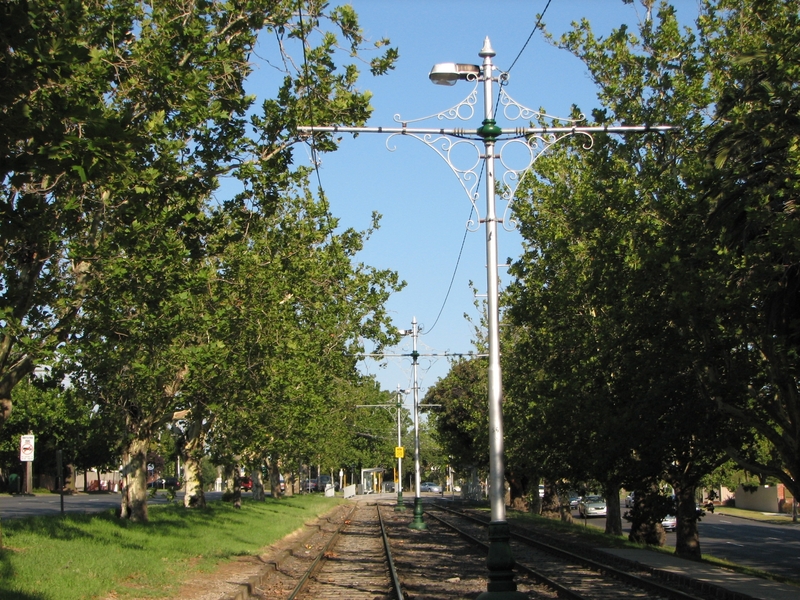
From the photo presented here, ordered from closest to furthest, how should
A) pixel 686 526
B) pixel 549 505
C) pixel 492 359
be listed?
pixel 492 359, pixel 686 526, pixel 549 505

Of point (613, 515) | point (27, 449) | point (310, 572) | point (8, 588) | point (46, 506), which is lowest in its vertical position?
point (46, 506)

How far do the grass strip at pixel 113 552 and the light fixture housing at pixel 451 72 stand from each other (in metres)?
8.72

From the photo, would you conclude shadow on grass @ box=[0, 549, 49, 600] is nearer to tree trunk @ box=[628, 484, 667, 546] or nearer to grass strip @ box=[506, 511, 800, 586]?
grass strip @ box=[506, 511, 800, 586]

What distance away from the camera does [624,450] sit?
2517 centimetres

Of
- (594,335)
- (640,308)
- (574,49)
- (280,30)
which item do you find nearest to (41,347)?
(280,30)

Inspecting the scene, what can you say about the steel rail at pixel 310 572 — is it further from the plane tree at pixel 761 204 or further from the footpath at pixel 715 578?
the plane tree at pixel 761 204

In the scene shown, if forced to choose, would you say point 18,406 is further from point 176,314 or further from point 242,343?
point 176,314

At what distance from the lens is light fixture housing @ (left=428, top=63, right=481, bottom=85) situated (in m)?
12.6

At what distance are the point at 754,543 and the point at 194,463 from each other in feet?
79.5

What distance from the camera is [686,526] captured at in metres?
26.6

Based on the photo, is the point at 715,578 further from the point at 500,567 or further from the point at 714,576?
the point at 500,567

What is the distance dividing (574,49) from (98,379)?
14.8 m

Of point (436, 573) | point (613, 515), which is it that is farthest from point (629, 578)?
point (613, 515)

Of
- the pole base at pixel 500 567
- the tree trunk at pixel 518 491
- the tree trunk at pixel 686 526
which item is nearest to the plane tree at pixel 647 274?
the tree trunk at pixel 686 526
